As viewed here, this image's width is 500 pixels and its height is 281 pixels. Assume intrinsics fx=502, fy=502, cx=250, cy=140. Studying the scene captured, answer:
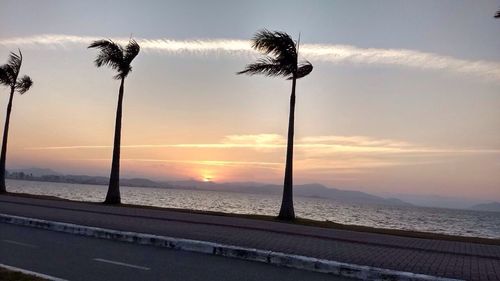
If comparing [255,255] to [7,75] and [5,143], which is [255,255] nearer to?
[5,143]

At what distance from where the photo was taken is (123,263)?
9844 mm

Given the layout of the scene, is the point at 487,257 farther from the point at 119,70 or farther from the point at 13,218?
the point at 119,70

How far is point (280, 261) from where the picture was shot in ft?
34.6

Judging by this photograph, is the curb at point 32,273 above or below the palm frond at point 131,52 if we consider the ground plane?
below

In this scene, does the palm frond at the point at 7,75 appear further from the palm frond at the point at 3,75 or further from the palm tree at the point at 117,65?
the palm tree at the point at 117,65

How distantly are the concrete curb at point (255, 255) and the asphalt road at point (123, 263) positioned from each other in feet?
1.05

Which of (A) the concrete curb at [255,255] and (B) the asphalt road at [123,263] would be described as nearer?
(B) the asphalt road at [123,263]

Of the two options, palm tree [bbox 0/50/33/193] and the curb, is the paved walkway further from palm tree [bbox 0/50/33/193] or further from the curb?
palm tree [bbox 0/50/33/193]

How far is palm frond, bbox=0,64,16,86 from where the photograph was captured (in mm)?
37750

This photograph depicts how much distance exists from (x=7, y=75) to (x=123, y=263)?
33077 millimetres

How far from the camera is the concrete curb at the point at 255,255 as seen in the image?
934 centimetres

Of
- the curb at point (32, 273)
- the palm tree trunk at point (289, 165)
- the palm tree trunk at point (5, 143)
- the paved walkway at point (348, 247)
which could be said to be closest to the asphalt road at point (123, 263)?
the curb at point (32, 273)

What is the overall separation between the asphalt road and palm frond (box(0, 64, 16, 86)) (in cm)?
2873

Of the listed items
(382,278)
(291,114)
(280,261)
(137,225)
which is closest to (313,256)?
(280,261)
